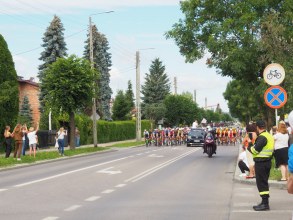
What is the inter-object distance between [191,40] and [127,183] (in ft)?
49.7

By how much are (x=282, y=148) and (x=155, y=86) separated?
Result: 8699cm

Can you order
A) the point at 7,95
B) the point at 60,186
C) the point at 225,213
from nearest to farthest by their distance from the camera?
the point at 225,213, the point at 60,186, the point at 7,95

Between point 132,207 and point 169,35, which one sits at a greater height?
point 169,35

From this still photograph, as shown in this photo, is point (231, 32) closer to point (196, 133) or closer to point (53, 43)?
point (196, 133)

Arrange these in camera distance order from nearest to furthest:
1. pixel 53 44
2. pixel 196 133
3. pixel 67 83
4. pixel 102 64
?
1. pixel 67 83
2. pixel 196 133
3. pixel 53 44
4. pixel 102 64

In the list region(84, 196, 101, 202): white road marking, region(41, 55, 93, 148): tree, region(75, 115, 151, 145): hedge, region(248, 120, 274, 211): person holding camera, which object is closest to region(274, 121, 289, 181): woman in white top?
region(248, 120, 274, 211): person holding camera

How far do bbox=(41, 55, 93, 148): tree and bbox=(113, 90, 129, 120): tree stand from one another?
1870 inches

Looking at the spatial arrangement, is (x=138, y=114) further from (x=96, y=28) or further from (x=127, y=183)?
(x=127, y=183)

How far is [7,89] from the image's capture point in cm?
3516

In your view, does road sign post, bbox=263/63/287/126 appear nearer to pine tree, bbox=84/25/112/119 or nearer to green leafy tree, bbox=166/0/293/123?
green leafy tree, bbox=166/0/293/123

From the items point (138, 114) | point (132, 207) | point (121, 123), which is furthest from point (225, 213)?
point (121, 123)

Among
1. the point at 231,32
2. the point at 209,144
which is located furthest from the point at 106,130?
the point at 231,32

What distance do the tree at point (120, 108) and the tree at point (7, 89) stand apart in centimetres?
5033

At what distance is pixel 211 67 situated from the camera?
2939cm
